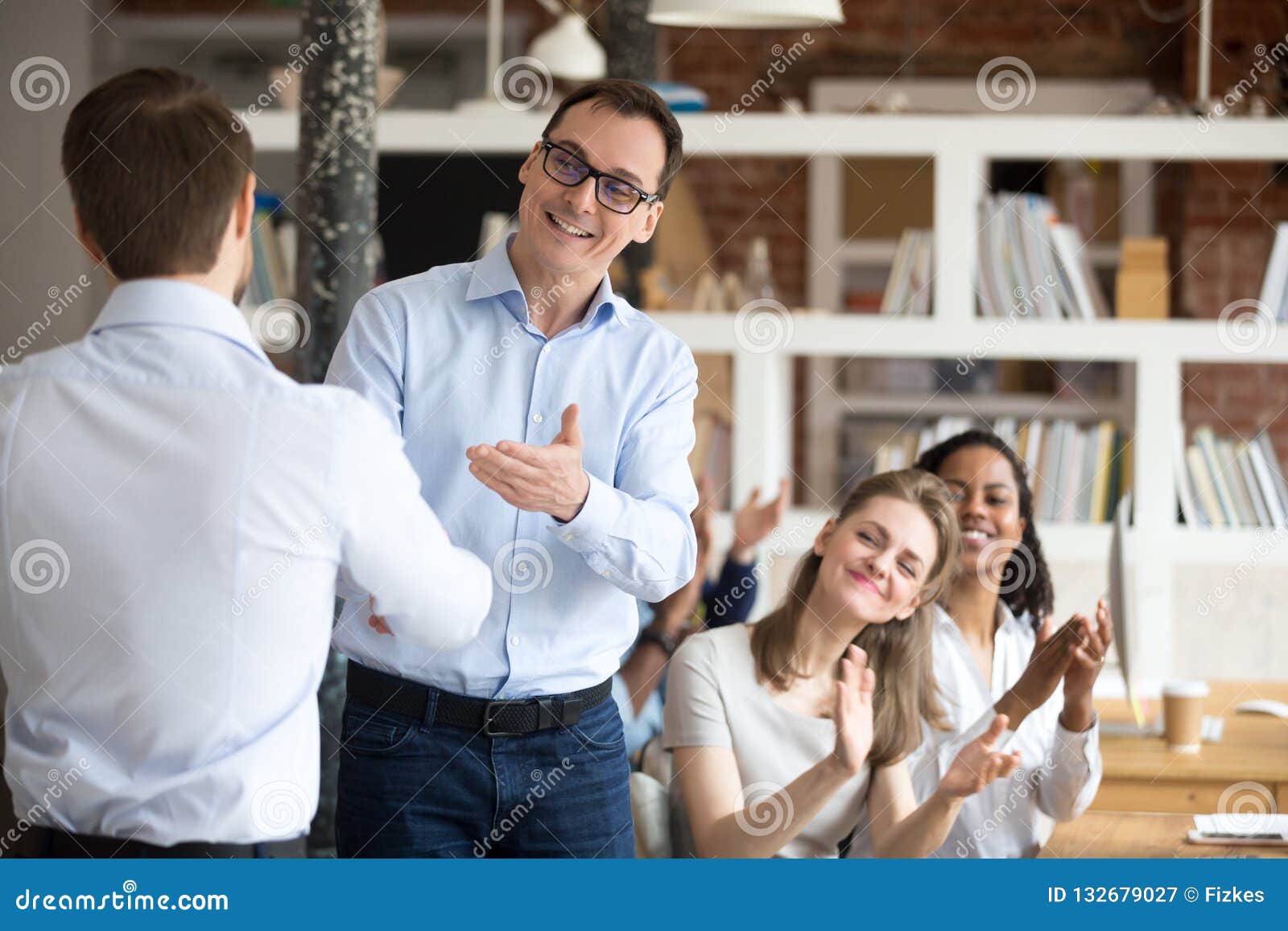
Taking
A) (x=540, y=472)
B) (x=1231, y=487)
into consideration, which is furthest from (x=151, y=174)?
(x=1231, y=487)

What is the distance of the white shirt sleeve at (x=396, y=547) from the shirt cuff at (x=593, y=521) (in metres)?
0.26

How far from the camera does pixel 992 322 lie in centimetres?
358

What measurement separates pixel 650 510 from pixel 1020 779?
1084 millimetres

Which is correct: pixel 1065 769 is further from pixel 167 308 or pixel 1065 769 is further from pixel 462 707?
pixel 167 308

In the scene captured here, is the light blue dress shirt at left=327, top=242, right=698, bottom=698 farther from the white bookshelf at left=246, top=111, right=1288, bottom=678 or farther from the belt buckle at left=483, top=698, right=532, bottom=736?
the white bookshelf at left=246, top=111, right=1288, bottom=678

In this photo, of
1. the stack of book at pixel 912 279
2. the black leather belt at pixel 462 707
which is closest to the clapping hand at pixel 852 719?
the black leather belt at pixel 462 707

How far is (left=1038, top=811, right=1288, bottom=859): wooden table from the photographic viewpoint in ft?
7.49

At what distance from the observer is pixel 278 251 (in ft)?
12.6

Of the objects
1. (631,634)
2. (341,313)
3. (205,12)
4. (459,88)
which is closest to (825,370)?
(459,88)

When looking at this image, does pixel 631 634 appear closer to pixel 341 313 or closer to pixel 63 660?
pixel 63 660

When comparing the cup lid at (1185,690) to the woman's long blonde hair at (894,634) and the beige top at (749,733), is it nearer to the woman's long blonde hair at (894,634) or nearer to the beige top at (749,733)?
the woman's long blonde hair at (894,634)

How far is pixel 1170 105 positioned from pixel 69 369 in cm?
335

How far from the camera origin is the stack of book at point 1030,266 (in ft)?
11.8
